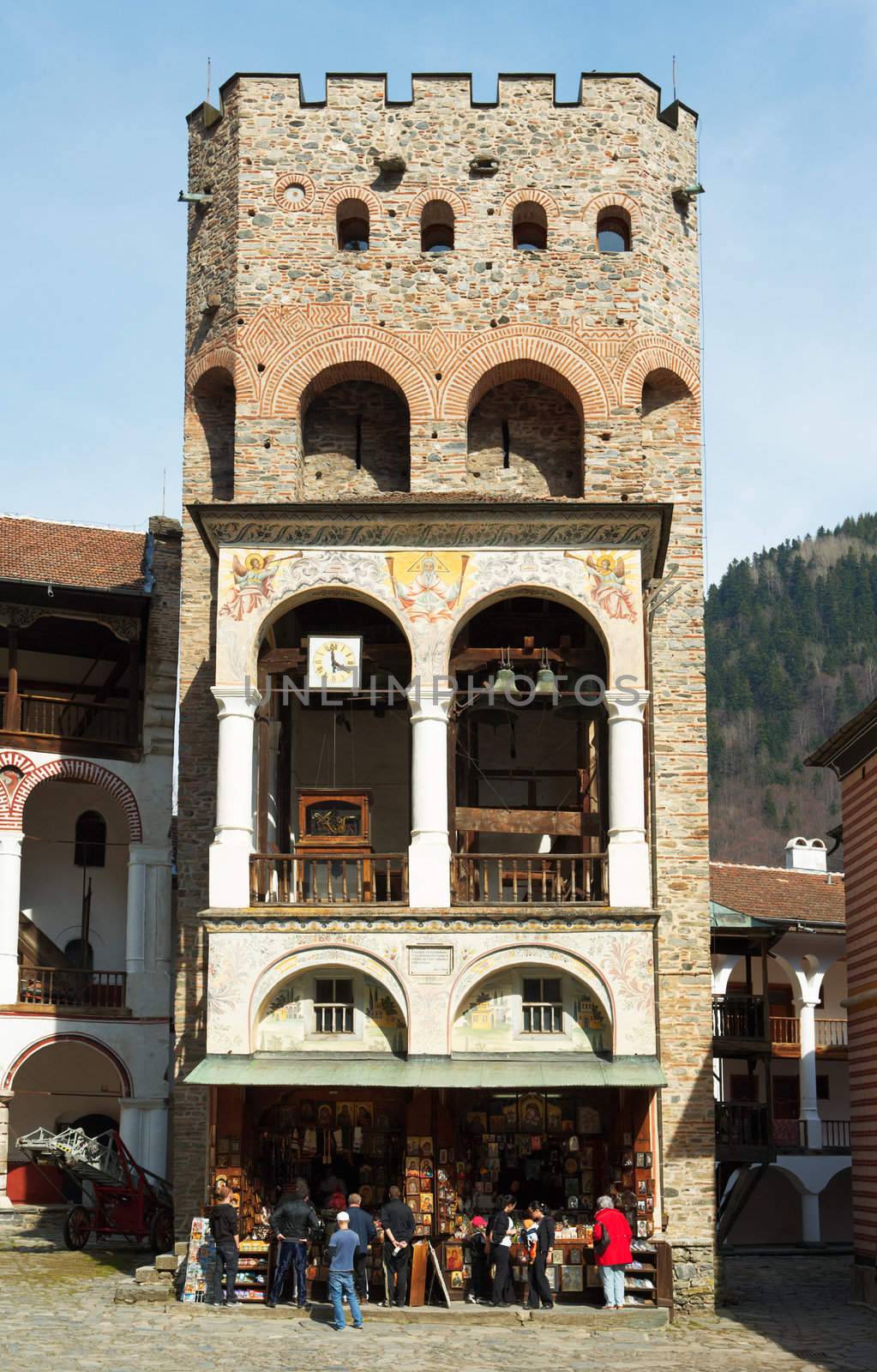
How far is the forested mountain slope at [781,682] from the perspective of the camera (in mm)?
105938


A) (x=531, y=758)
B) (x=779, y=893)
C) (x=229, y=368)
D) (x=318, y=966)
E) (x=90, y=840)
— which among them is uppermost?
(x=229, y=368)

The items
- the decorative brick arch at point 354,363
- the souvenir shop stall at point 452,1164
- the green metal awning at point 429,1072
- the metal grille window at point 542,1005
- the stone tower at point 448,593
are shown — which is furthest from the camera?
the decorative brick arch at point 354,363

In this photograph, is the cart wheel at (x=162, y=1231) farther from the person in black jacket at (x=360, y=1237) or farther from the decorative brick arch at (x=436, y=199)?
the decorative brick arch at (x=436, y=199)

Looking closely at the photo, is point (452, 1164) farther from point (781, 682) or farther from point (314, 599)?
point (781, 682)

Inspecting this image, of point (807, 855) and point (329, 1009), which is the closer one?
point (329, 1009)

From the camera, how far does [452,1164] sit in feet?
76.6

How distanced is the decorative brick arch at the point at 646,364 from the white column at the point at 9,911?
1371cm

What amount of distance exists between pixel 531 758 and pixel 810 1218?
1629 centimetres

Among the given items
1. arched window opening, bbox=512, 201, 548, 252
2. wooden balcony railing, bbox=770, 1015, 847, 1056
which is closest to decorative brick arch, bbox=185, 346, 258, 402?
arched window opening, bbox=512, 201, 548, 252

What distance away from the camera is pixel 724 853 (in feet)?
334

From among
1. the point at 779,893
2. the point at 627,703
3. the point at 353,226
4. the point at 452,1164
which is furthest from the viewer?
the point at 779,893

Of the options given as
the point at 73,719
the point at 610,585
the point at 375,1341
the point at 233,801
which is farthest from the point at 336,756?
the point at 375,1341

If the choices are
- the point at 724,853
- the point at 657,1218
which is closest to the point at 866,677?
the point at 724,853

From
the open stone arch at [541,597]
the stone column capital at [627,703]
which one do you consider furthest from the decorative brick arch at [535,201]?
the stone column capital at [627,703]
